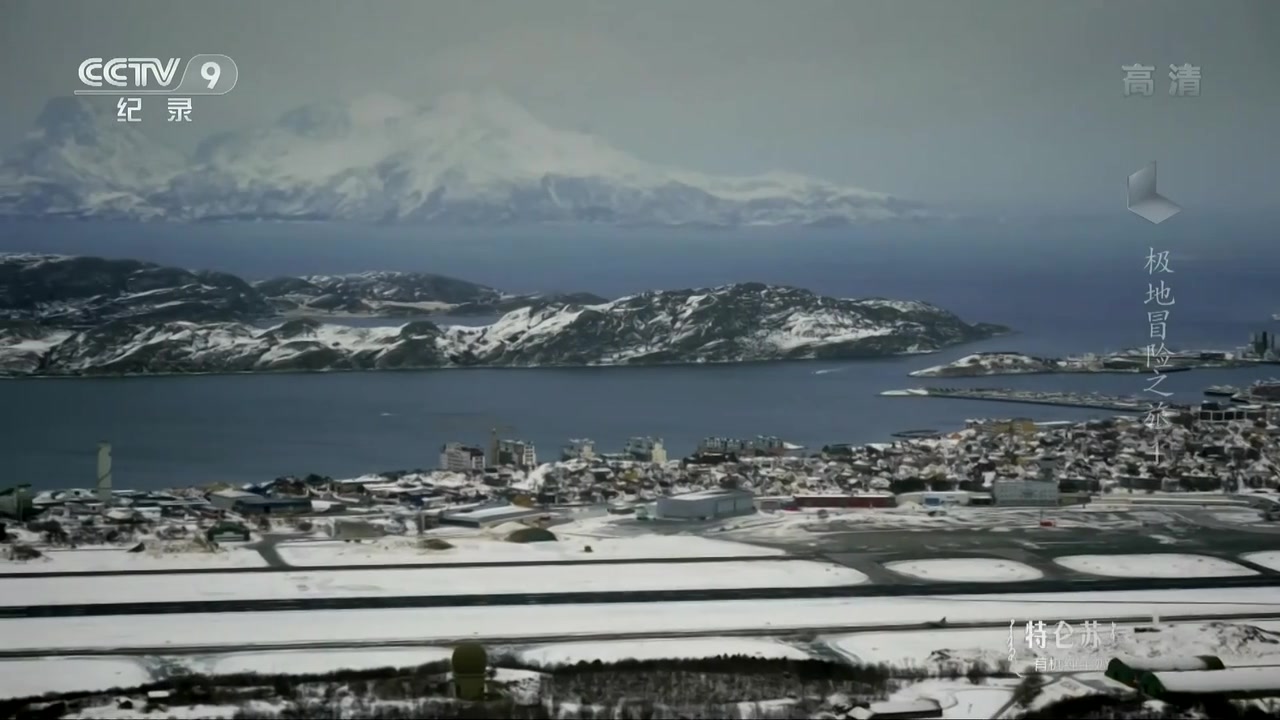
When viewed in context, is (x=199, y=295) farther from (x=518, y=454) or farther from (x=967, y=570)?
(x=967, y=570)

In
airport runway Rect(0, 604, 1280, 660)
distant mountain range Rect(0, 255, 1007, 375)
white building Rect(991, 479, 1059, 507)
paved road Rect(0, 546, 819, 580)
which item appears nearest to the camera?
airport runway Rect(0, 604, 1280, 660)

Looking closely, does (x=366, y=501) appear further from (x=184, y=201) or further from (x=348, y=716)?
(x=348, y=716)

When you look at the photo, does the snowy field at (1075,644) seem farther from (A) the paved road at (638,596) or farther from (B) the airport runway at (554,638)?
(A) the paved road at (638,596)

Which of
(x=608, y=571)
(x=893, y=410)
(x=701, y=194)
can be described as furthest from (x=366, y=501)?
(x=893, y=410)

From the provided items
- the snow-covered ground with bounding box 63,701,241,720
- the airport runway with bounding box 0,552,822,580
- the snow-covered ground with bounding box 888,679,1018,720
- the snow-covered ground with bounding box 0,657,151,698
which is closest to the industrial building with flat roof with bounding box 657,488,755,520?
the airport runway with bounding box 0,552,822,580

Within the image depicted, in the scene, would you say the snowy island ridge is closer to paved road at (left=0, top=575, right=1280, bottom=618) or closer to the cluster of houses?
the cluster of houses

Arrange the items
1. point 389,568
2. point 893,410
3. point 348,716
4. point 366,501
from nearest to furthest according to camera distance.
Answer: point 348,716
point 389,568
point 366,501
point 893,410
